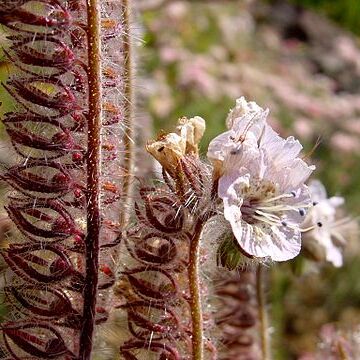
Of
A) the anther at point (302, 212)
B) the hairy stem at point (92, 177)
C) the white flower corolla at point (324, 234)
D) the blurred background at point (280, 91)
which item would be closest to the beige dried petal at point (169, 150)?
the hairy stem at point (92, 177)

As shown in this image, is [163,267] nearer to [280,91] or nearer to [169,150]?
[169,150]

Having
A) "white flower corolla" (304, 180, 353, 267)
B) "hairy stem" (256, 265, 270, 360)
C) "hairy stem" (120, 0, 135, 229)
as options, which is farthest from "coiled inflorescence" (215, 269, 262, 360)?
"hairy stem" (120, 0, 135, 229)

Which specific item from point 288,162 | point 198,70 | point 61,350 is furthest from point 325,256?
point 198,70

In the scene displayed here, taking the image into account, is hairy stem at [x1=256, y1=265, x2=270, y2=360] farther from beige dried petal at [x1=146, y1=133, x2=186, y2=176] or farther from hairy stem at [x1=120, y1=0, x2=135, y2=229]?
beige dried petal at [x1=146, y1=133, x2=186, y2=176]

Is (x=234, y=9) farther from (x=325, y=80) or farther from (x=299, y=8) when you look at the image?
(x=299, y=8)

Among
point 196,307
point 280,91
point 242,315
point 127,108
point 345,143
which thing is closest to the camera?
point 196,307

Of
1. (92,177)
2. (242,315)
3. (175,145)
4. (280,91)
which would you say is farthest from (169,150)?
(280,91)
